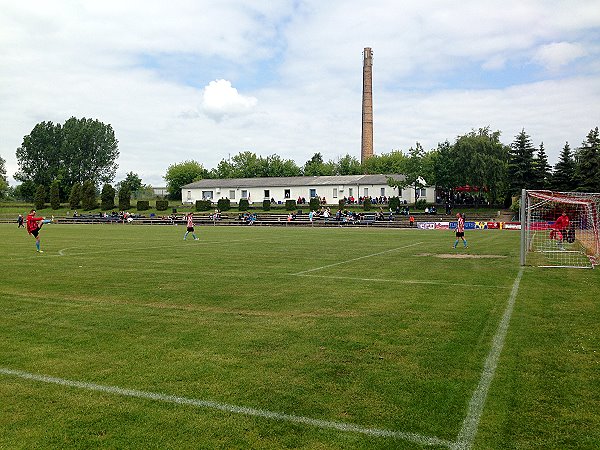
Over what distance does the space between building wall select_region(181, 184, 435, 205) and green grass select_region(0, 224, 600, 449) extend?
6186 cm

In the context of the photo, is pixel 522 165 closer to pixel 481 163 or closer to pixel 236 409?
pixel 481 163

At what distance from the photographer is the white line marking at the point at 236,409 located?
454cm

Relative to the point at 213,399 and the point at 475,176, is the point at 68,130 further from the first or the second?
the point at 213,399

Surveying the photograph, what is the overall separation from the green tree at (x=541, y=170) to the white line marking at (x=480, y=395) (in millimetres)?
55872

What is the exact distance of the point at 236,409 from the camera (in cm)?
513

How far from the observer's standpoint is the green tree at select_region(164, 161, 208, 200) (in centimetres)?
10806

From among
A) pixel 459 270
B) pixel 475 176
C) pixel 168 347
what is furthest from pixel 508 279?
pixel 475 176

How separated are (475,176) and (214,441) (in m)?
63.1

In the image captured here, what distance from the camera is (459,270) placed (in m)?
15.8

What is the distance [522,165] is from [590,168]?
10.0 meters

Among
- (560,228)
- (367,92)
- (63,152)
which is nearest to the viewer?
(560,228)

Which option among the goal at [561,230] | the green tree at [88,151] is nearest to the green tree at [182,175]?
the green tree at [88,151]

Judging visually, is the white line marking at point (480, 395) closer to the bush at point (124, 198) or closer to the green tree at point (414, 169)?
the green tree at point (414, 169)

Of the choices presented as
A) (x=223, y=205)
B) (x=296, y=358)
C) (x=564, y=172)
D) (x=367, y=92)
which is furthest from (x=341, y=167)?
(x=296, y=358)
